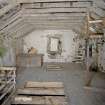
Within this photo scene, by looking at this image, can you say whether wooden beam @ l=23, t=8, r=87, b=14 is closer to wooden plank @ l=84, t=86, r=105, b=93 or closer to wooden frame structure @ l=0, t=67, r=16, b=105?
wooden frame structure @ l=0, t=67, r=16, b=105

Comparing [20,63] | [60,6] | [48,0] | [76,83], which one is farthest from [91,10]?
[20,63]

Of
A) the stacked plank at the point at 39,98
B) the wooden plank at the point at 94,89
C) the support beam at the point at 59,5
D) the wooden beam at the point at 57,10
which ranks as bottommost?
the wooden plank at the point at 94,89

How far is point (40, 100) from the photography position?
16.6 ft

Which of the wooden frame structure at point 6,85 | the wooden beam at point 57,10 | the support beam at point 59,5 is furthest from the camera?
the wooden beam at point 57,10

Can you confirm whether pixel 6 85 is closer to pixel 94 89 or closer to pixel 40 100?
pixel 40 100

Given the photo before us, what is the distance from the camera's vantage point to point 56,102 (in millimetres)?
4922

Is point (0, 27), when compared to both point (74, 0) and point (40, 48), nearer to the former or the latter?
point (74, 0)

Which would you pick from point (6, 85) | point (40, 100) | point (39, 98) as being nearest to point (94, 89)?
point (39, 98)

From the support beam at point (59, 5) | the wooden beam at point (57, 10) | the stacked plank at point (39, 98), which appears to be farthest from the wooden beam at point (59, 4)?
the stacked plank at point (39, 98)

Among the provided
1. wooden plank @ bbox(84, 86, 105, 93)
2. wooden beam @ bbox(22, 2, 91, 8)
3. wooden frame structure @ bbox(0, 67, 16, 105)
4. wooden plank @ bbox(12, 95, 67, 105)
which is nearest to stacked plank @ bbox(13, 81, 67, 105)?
wooden plank @ bbox(12, 95, 67, 105)

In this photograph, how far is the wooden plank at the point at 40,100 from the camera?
15.9 feet

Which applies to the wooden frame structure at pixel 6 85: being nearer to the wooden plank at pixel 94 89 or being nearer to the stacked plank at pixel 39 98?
the stacked plank at pixel 39 98

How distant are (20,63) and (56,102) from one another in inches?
280

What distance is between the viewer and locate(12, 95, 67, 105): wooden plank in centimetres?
485
